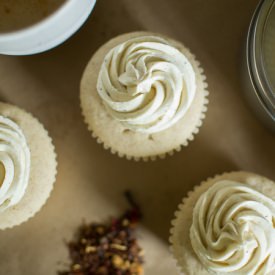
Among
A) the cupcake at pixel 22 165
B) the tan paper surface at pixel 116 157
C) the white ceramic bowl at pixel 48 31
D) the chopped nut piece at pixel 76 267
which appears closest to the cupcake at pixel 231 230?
the tan paper surface at pixel 116 157

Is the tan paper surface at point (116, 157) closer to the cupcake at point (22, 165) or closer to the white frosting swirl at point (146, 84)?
the cupcake at point (22, 165)

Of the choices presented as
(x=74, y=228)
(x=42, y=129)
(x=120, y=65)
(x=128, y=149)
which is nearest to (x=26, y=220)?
(x=74, y=228)

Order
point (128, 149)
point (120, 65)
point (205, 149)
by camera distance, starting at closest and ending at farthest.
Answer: point (120, 65) → point (128, 149) → point (205, 149)

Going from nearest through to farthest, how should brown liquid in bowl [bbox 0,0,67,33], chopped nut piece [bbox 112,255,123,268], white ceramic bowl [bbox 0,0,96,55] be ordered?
white ceramic bowl [bbox 0,0,96,55] < brown liquid in bowl [bbox 0,0,67,33] < chopped nut piece [bbox 112,255,123,268]

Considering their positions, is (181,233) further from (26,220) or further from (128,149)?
(26,220)

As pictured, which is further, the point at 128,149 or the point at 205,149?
the point at 205,149

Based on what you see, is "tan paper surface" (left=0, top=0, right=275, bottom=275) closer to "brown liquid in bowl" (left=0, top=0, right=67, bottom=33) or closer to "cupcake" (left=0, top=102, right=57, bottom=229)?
"cupcake" (left=0, top=102, right=57, bottom=229)

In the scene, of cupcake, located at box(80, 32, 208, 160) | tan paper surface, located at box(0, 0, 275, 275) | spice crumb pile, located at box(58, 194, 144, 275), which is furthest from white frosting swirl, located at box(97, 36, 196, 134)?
spice crumb pile, located at box(58, 194, 144, 275)

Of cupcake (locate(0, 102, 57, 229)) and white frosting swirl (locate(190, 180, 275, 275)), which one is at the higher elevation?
cupcake (locate(0, 102, 57, 229))
